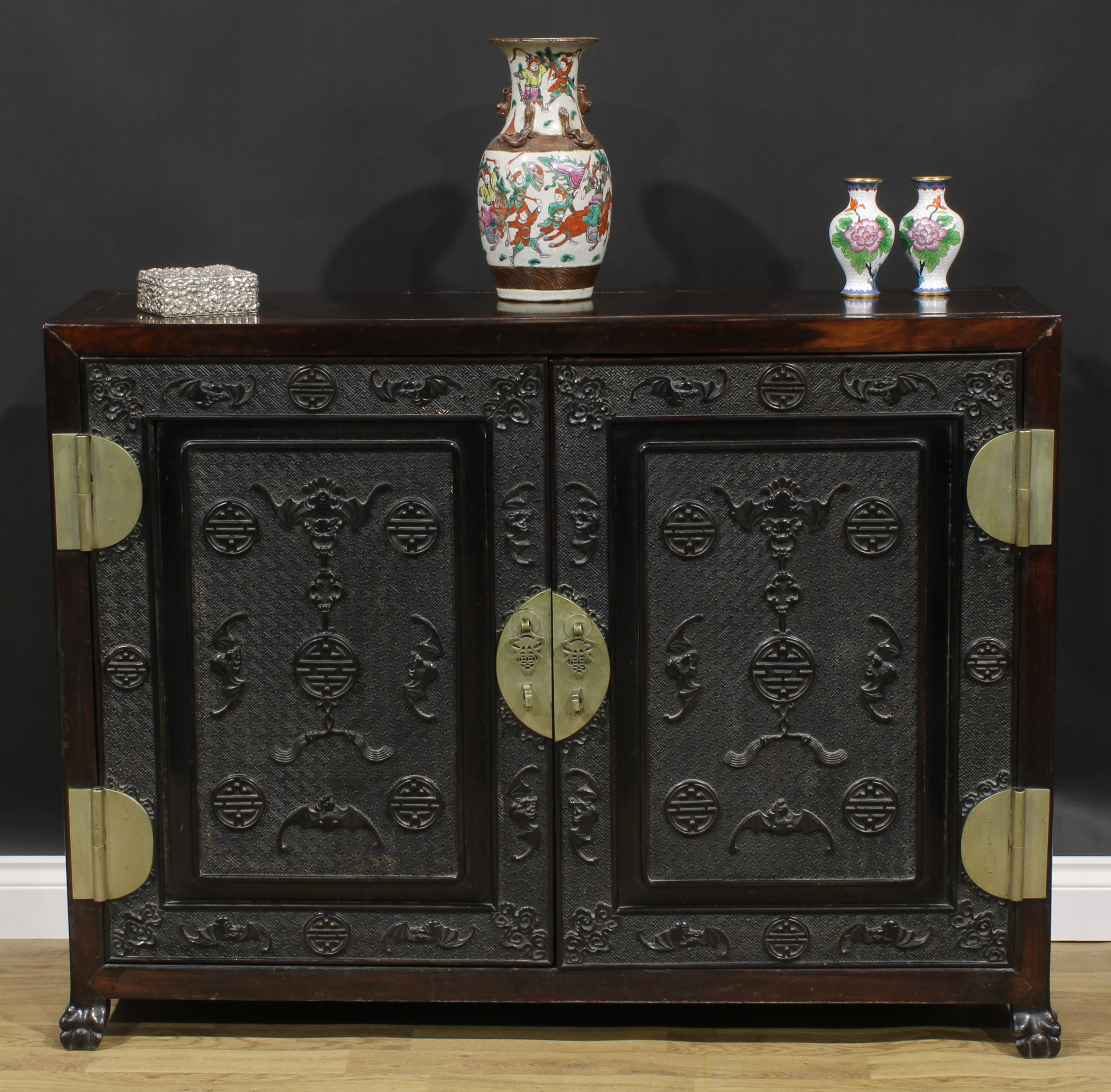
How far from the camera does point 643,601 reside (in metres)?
2.09

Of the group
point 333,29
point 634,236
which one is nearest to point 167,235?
→ point 333,29

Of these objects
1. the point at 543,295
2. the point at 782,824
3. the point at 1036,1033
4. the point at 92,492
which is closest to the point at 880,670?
the point at 782,824

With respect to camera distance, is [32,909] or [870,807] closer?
[870,807]

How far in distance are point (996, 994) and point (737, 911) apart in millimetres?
394

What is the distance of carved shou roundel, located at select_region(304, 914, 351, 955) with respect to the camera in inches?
85.9

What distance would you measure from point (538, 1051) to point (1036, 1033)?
2.38 ft

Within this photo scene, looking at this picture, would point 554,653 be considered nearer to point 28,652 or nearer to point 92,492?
point 92,492

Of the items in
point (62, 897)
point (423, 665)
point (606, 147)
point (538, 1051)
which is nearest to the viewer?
point (423, 665)

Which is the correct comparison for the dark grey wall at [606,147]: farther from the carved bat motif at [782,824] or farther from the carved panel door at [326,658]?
the carved bat motif at [782,824]

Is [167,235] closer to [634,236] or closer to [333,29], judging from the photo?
[333,29]

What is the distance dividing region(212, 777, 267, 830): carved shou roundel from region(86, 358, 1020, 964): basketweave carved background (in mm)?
23

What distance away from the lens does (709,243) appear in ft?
8.22

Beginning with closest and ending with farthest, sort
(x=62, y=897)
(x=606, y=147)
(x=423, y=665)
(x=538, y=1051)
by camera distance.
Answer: (x=423, y=665), (x=538, y=1051), (x=606, y=147), (x=62, y=897)

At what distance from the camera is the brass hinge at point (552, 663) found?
6.86 ft
